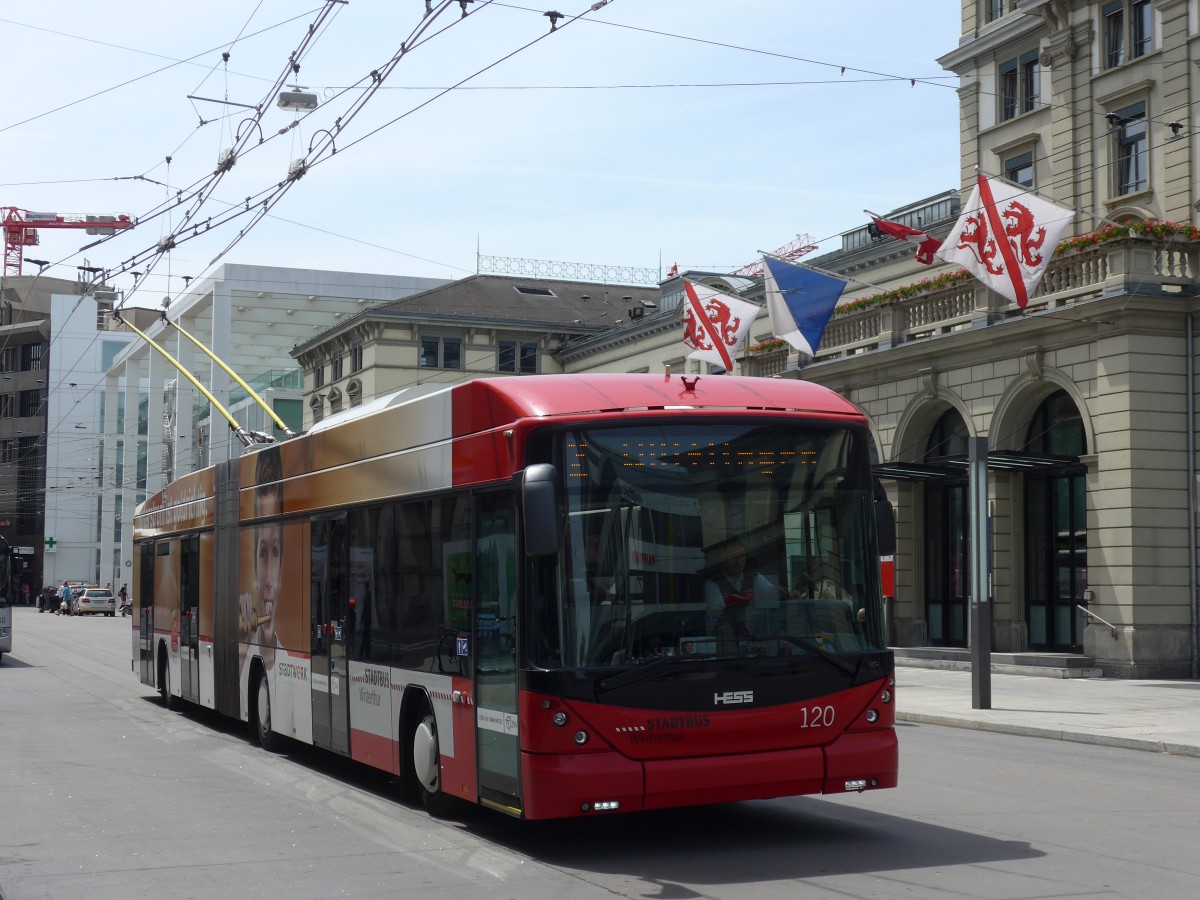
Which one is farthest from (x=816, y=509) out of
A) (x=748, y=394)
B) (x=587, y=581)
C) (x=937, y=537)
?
(x=937, y=537)

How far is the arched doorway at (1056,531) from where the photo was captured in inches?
1147

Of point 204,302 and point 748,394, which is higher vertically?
point 204,302

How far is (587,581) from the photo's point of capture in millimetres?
8938

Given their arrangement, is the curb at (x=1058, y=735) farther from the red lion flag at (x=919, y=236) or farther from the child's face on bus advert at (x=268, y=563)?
the red lion flag at (x=919, y=236)

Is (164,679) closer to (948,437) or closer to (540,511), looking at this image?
(540,511)

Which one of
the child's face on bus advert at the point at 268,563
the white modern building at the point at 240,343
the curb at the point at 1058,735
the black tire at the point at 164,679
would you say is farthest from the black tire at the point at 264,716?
the white modern building at the point at 240,343

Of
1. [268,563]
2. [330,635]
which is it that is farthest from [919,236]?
[330,635]

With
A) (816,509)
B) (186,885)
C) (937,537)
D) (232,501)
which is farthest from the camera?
(937,537)

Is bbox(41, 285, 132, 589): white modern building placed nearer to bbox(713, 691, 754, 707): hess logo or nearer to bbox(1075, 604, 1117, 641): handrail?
bbox(1075, 604, 1117, 641): handrail

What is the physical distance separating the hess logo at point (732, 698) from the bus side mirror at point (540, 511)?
1342mm

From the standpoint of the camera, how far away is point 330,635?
1305 centimetres

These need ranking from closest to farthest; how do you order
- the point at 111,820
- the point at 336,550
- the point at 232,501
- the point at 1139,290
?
the point at 111,820 < the point at 336,550 < the point at 232,501 < the point at 1139,290

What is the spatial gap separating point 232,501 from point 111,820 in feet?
21.0

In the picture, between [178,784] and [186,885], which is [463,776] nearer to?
[186,885]
